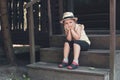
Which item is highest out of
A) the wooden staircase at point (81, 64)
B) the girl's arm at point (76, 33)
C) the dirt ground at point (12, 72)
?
the girl's arm at point (76, 33)

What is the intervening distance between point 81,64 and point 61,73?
42 cm

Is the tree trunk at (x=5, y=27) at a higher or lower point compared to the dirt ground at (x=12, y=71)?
higher

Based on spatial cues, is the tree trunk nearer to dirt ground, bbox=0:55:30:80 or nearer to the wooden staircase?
dirt ground, bbox=0:55:30:80

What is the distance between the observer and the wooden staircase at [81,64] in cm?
513

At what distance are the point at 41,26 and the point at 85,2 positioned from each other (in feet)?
4.27

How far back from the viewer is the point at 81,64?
556cm

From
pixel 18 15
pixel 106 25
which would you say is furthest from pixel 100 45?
pixel 18 15

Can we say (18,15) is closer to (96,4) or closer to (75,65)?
(96,4)

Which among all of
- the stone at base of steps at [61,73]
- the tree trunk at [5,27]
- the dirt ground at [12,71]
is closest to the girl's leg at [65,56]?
the stone at base of steps at [61,73]

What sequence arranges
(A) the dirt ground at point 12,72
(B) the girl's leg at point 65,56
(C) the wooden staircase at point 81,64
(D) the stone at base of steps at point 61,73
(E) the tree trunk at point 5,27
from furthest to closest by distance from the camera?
1. (E) the tree trunk at point 5,27
2. (A) the dirt ground at point 12,72
3. (B) the girl's leg at point 65,56
4. (C) the wooden staircase at point 81,64
5. (D) the stone at base of steps at point 61,73

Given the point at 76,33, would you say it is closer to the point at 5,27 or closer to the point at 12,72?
the point at 12,72

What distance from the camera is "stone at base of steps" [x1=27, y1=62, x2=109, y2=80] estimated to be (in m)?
5.00

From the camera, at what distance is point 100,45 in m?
5.79

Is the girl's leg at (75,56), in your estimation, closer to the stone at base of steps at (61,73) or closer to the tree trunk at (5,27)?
the stone at base of steps at (61,73)
